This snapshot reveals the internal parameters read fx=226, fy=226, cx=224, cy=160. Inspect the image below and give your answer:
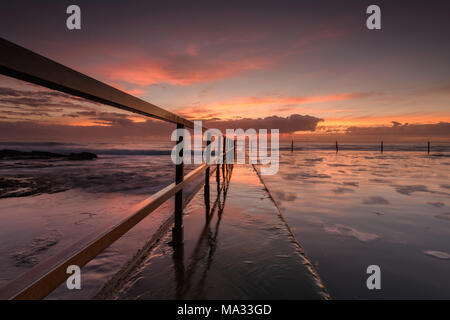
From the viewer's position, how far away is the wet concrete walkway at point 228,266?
160cm

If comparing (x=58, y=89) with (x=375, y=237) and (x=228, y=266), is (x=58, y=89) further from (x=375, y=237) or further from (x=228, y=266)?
(x=375, y=237)

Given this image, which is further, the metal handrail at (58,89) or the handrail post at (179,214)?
the handrail post at (179,214)

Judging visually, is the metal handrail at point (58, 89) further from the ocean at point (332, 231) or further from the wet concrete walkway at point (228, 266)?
the wet concrete walkway at point (228, 266)

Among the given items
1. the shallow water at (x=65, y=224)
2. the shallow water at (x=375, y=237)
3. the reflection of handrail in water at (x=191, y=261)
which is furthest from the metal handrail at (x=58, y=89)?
the shallow water at (x=375, y=237)

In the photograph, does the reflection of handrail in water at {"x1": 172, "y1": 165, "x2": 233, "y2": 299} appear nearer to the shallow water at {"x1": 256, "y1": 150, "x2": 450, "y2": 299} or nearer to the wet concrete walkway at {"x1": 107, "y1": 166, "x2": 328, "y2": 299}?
the wet concrete walkway at {"x1": 107, "y1": 166, "x2": 328, "y2": 299}

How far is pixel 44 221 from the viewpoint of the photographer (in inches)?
163

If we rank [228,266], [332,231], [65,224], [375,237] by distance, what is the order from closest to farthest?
[228,266] → [375,237] → [332,231] → [65,224]

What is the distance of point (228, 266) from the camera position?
1.96 meters

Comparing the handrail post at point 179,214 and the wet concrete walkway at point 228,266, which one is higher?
the handrail post at point 179,214

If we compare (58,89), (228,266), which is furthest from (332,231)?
(58,89)

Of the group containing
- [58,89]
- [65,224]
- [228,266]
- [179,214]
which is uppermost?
[58,89]

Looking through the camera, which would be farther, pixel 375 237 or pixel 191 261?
pixel 375 237

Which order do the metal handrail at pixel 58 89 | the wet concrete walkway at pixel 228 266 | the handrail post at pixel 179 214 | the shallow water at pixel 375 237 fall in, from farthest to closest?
1. the handrail post at pixel 179 214
2. the shallow water at pixel 375 237
3. the wet concrete walkway at pixel 228 266
4. the metal handrail at pixel 58 89
